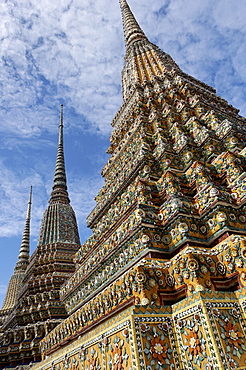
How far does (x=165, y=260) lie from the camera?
4133mm

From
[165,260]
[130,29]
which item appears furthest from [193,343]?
[130,29]

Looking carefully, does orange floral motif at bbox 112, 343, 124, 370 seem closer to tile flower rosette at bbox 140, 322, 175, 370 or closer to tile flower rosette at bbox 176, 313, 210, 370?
tile flower rosette at bbox 140, 322, 175, 370

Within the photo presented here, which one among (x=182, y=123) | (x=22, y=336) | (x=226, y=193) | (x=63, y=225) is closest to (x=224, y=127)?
(x=182, y=123)

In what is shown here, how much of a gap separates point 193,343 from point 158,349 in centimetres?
37

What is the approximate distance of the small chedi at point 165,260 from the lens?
2984 mm

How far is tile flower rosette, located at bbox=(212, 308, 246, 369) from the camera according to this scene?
2697mm

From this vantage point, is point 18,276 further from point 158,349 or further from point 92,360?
point 158,349

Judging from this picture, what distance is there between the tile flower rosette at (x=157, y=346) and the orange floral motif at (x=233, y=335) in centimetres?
64

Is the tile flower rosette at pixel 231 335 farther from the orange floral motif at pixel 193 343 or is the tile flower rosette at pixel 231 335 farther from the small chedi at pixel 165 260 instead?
the orange floral motif at pixel 193 343

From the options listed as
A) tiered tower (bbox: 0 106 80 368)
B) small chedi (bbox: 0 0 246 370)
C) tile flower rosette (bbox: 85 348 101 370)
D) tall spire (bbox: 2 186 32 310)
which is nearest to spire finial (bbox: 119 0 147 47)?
small chedi (bbox: 0 0 246 370)

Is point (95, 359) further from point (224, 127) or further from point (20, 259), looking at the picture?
point (20, 259)

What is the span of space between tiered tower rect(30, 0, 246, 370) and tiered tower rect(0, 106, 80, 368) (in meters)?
3.04

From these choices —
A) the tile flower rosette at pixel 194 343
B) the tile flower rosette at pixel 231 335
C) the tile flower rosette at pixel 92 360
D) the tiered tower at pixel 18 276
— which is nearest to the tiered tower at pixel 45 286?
the tile flower rosette at pixel 92 360

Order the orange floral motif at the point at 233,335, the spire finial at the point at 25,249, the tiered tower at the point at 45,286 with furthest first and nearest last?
the spire finial at the point at 25,249, the tiered tower at the point at 45,286, the orange floral motif at the point at 233,335
